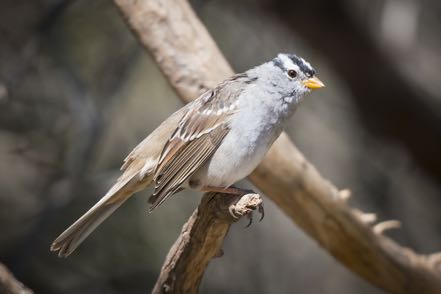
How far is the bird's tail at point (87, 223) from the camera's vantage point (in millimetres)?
3957

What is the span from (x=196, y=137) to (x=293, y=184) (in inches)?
35.4

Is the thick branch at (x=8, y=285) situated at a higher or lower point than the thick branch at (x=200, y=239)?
higher

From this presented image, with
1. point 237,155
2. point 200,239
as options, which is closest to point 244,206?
point 200,239

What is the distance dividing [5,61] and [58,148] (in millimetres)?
686

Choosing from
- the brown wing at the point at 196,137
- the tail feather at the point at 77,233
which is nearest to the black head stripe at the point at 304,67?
the brown wing at the point at 196,137

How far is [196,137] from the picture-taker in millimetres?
4059

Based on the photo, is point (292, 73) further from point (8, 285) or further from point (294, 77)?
point (8, 285)

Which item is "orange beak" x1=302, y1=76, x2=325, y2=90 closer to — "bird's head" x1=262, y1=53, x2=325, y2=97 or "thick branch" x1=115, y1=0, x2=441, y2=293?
"bird's head" x1=262, y1=53, x2=325, y2=97

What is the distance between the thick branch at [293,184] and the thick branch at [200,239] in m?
1.01

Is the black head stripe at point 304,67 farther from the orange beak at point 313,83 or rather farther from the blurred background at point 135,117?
the blurred background at point 135,117

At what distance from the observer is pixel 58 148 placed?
587 cm

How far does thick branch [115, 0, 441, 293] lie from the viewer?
4.66m

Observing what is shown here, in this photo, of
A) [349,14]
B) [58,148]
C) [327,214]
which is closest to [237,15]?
[349,14]

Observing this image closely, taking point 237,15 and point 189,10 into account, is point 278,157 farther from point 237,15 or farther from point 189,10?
point 237,15
